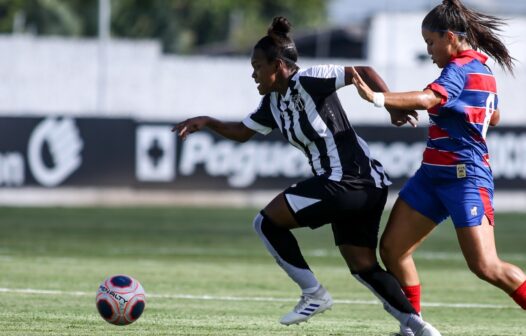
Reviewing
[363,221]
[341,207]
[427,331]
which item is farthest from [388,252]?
[427,331]

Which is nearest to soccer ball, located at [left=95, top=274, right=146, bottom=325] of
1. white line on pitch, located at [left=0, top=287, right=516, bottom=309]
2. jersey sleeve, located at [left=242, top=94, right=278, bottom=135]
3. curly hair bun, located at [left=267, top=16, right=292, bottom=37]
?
jersey sleeve, located at [left=242, top=94, right=278, bottom=135]

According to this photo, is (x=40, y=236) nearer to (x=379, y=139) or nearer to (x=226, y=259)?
(x=226, y=259)

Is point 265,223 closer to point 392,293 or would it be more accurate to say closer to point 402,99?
point 392,293

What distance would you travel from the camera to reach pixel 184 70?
37.9 metres

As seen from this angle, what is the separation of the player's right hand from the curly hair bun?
0.95 meters

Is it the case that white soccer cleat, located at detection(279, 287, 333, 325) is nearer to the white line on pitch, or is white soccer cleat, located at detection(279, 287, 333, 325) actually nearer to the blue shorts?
the blue shorts

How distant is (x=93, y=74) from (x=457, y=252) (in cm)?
2088

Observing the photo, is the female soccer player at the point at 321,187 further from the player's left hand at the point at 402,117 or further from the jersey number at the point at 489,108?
the jersey number at the point at 489,108

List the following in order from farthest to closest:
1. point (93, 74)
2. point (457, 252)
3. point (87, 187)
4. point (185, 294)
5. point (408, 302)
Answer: point (93, 74) → point (87, 187) → point (457, 252) → point (185, 294) → point (408, 302)


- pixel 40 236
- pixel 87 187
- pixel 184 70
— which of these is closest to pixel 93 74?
pixel 184 70

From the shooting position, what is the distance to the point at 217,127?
9141mm

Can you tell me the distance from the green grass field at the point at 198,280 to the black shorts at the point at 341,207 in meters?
0.95

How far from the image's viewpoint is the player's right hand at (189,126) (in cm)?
892

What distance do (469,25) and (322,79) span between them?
3.54ft
